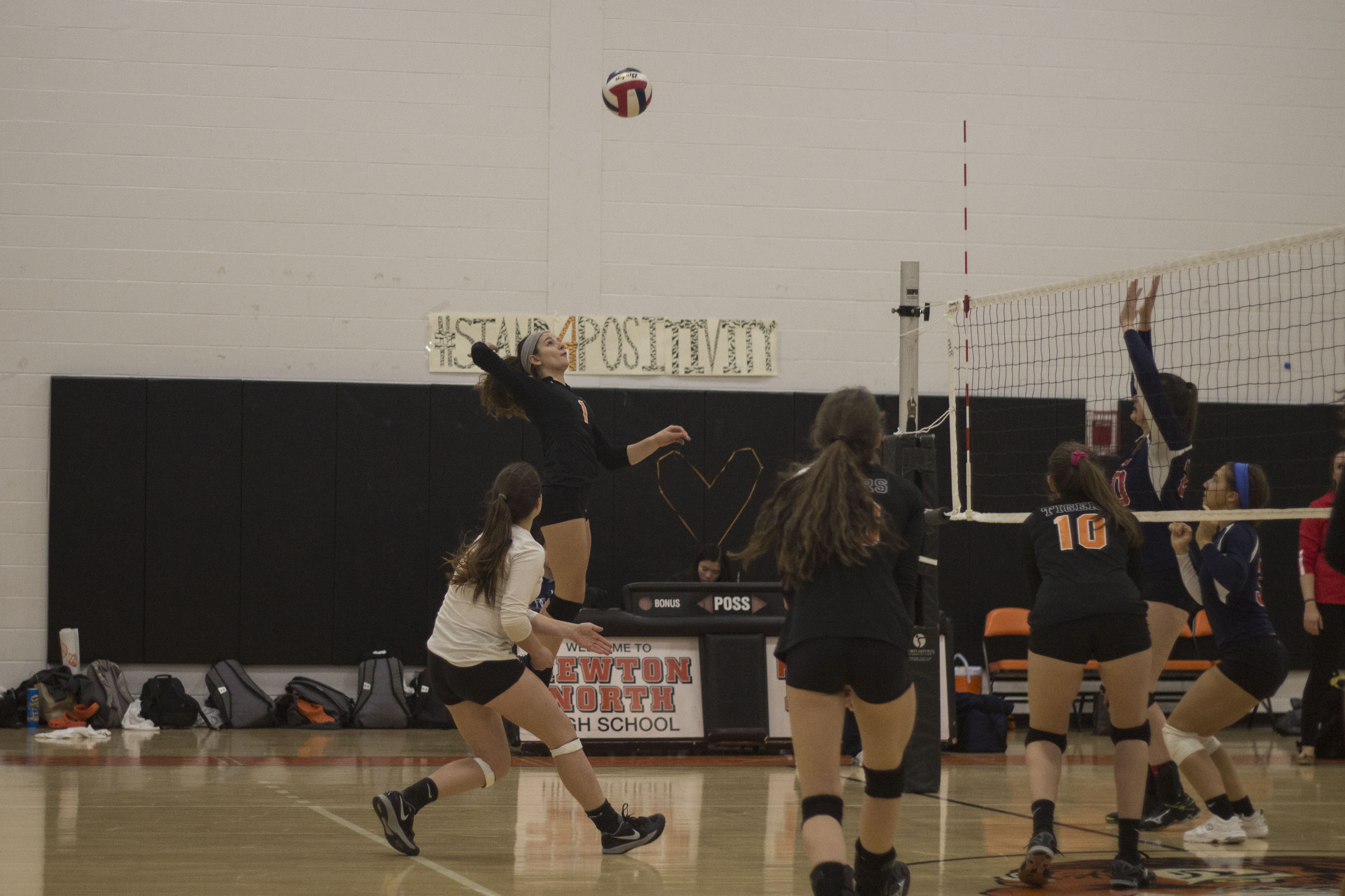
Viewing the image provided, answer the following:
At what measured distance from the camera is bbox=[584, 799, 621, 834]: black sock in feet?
15.7

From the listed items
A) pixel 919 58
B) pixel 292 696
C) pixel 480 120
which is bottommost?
pixel 292 696

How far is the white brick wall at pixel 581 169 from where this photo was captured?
34.9ft

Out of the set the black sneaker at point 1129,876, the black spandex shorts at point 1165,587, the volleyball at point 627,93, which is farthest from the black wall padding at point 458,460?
the black sneaker at point 1129,876

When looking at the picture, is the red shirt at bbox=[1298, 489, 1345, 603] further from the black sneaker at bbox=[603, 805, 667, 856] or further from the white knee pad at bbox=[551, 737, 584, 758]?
the white knee pad at bbox=[551, 737, 584, 758]

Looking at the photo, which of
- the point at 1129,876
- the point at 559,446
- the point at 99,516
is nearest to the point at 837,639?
the point at 1129,876

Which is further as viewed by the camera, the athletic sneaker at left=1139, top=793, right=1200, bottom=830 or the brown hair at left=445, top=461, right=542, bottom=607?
the athletic sneaker at left=1139, top=793, right=1200, bottom=830

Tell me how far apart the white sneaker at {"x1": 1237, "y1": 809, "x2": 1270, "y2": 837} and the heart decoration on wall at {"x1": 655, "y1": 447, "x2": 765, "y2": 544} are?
5.95m

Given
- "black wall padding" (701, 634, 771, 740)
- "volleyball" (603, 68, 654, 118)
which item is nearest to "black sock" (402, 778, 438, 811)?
"black wall padding" (701, 634, 771, 740)

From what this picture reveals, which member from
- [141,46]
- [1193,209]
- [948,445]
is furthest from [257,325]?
[1193,209]

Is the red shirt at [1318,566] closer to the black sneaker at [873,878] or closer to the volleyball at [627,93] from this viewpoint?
the volleyball at [627,93]

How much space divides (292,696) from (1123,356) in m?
7.38

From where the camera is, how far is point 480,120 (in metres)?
11.0

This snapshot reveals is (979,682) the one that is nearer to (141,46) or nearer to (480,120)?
(480,120)

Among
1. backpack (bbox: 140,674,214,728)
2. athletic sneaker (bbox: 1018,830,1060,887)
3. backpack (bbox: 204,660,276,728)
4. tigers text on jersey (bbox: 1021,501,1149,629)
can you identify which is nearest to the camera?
athletic sneaker (bbox: 1018,830,1060,887)
